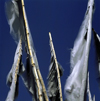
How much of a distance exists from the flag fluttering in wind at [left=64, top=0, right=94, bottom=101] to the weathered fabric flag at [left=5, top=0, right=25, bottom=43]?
11.1 inches

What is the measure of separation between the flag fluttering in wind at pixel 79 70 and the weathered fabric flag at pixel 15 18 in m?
0.28

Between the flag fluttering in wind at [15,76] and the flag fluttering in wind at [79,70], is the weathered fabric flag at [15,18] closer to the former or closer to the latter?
the flag fluttering in wind at [15,76]

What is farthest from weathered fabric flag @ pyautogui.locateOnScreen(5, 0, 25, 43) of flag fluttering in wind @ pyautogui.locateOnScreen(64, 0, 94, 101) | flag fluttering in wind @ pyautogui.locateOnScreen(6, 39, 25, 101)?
flag fluttering in wind @ pyautogui.locateOnScreen(64, 0, 94, 101)

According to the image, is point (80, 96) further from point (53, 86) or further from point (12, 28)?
point (12, 28)

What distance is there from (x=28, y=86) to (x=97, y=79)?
1.30 feet

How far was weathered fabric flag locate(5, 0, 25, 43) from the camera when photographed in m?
1.19

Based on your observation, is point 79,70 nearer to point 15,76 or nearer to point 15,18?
point 15,76

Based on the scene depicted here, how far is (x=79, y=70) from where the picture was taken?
955mm

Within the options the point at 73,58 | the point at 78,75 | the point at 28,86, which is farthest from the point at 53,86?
the point at 78,75

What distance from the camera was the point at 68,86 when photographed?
3.20ft

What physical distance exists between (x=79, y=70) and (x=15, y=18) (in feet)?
1.58

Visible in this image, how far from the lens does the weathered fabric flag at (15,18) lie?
3.90 feet

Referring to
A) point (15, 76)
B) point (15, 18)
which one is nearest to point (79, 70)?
point (15, 76)

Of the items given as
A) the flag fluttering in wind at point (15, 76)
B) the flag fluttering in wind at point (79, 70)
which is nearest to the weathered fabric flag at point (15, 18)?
the flag fluttering in wind at point (15, 76)
